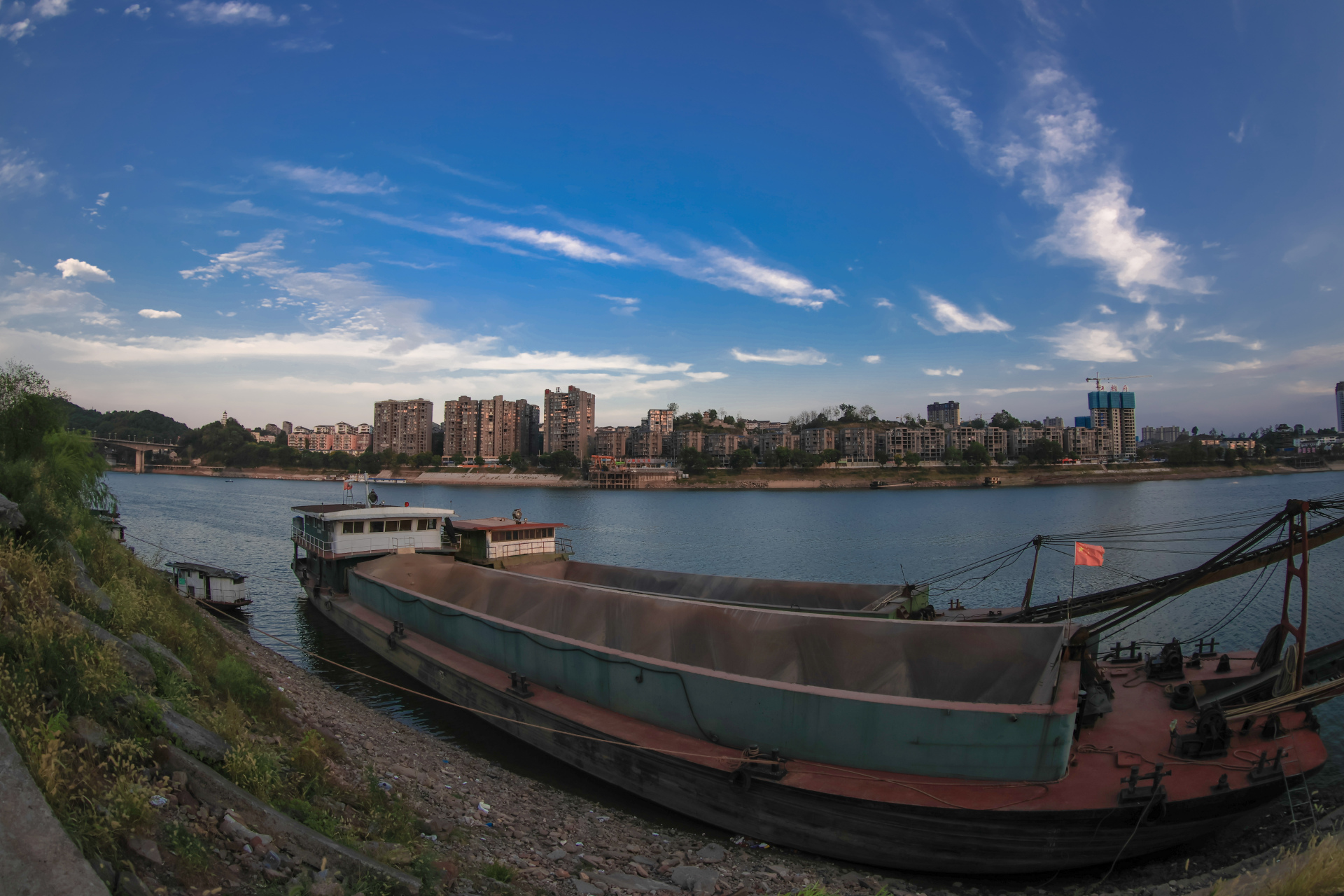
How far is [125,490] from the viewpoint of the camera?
89250 millimetres

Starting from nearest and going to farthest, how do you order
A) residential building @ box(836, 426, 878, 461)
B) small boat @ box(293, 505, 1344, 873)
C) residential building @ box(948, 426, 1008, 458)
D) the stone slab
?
the stone slab → small boat @ box(293, 505, 1344, 873) → residential building @ box(836, 426, 878, 461) → residential building @ box(948, 426, 1008, 458)

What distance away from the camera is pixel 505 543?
20.3 m

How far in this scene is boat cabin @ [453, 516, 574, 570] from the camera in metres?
19.8

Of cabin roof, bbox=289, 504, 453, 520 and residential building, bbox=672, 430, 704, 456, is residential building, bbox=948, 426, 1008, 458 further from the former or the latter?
cabin roof, bbox=289, 504, 453, 520

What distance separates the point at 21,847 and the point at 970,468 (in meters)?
136

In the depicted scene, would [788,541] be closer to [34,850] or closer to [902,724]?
[902,724]

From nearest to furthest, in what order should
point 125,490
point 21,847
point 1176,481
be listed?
1. point 21,847
2. point 125,490
3. point 1176,481

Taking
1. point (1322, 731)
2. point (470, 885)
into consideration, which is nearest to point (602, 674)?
point (470, 885)

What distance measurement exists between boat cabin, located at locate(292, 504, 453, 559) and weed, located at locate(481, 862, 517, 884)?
1706cm

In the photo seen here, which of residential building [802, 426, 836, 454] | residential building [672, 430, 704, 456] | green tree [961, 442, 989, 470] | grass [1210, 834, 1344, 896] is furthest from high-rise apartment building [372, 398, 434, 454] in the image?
grass [1210, 834, 1344, 896]

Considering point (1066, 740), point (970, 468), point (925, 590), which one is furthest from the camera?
point (970, 468)

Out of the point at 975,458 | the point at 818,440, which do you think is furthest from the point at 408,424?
the point at 975,458

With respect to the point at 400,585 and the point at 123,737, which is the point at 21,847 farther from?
the point at 400,585

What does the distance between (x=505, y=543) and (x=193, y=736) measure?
1487 centimetres
